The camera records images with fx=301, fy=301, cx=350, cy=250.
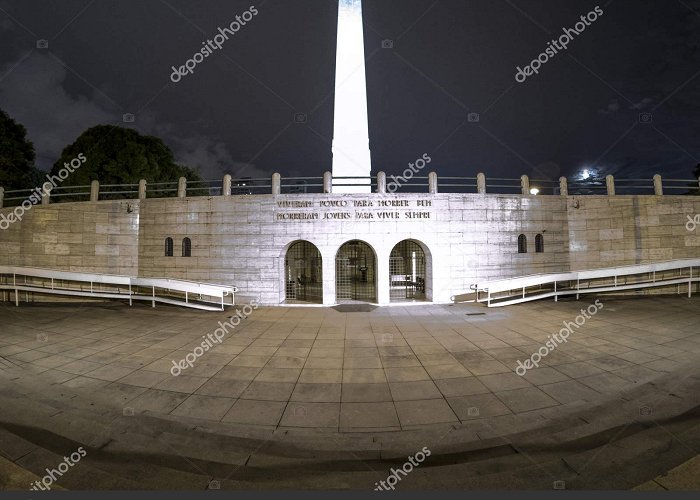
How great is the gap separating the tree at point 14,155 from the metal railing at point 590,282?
31.8 meters

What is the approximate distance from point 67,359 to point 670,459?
1114 cm

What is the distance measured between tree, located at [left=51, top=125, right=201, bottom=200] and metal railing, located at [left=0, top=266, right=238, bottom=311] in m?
11.3

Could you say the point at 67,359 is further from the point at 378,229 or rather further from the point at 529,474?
the point at 378,229

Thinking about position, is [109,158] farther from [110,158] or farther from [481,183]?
[481,183]

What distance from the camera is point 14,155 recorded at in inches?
870

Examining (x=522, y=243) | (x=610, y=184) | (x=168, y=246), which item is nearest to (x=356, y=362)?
(x=522, y=243)

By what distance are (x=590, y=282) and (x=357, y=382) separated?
50.3 ft

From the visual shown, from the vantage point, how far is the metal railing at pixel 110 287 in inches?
514

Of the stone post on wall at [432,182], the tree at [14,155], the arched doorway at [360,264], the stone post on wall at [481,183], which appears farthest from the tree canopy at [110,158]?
→ the stone post on wall at [481,183]

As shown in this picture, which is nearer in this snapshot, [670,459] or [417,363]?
[670,459]

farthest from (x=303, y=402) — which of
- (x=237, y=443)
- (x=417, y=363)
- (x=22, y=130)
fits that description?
(x=22, y=130)

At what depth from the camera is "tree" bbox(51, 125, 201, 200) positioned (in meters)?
23.7

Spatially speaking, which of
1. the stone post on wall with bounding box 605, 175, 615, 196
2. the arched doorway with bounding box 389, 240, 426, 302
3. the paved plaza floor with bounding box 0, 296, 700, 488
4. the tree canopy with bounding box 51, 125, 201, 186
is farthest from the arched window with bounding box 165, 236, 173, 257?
the stone post on wall with bounding box 605, 175, 615, 196

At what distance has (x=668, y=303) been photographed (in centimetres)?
1255
